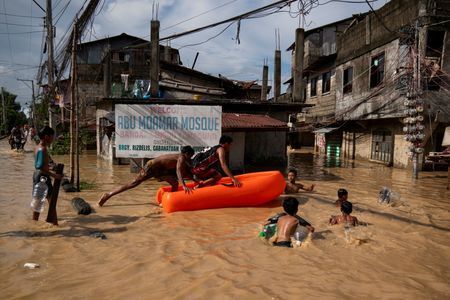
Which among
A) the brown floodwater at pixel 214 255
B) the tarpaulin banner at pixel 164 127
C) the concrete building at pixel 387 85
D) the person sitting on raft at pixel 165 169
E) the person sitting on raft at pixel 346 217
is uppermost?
the concrete building at pixel 387 85

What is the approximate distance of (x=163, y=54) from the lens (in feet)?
99.8

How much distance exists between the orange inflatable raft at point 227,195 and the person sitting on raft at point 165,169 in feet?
1.21

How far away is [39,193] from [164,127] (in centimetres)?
587

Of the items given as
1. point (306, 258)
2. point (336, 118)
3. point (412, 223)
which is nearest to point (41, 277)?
point (306, 258)

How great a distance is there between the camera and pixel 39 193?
20.9ft

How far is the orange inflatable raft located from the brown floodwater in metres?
0.20

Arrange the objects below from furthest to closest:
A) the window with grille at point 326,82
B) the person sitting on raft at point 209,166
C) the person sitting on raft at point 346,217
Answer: the window with grille at point 326,82 → the person sitting on raft at point 209,166 → the person sitting on raft at point 346,217

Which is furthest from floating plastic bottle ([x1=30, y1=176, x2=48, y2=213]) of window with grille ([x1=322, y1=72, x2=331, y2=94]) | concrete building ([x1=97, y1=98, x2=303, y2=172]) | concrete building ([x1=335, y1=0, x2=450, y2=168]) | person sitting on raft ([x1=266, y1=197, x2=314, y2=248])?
window with grille ([x1=322, y1=72, x2=331, y2=94])

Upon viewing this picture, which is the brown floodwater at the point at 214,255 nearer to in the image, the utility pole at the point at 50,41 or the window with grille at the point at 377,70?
the window with grille at the point at 377,70

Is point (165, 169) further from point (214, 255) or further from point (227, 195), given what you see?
point (214, 255)

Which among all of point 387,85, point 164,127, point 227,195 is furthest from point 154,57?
point 387,85

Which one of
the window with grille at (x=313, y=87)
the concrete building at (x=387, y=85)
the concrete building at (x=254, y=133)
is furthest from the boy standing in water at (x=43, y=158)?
the window with grille at (x=313, y=87)

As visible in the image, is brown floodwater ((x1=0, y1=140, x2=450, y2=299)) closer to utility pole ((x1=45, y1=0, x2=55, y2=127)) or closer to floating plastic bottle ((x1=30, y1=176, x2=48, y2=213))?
floating plastic bottle ((x1=30, y1=176, x2=48, y2=213))

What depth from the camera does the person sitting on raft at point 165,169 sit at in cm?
789
